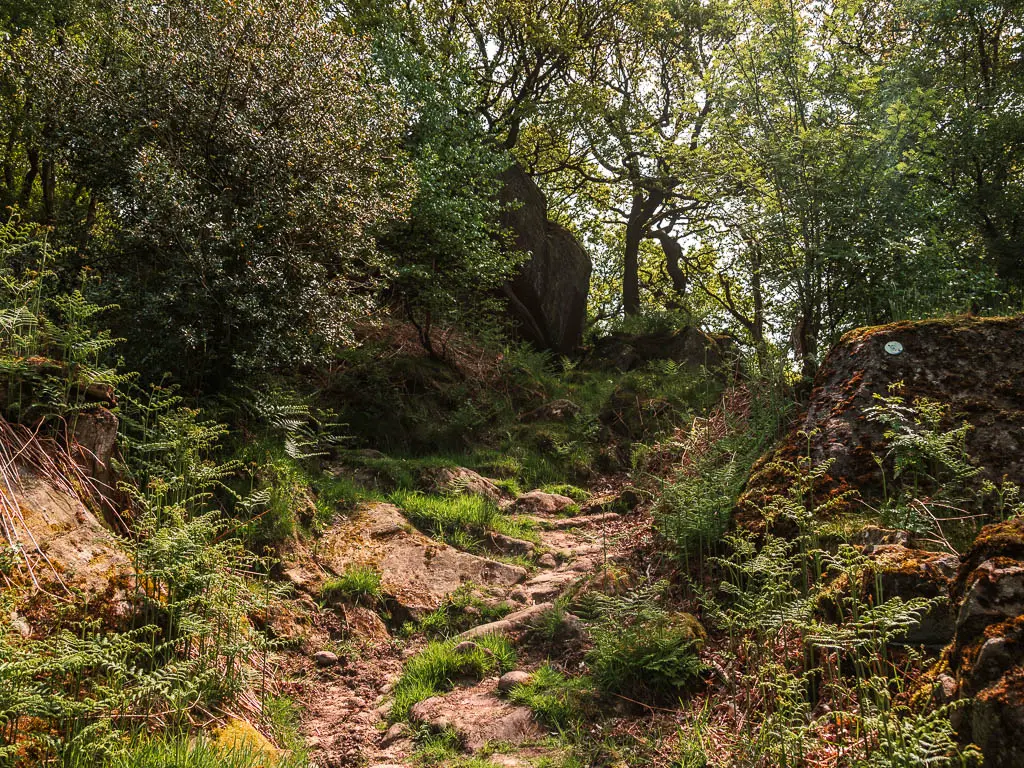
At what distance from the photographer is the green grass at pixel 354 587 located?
235 inches

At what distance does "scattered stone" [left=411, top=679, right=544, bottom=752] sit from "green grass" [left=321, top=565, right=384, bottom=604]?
5.15ft

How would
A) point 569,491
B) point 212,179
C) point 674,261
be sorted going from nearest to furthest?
1. point 212,179
2. point 569,491
3. point 674,261

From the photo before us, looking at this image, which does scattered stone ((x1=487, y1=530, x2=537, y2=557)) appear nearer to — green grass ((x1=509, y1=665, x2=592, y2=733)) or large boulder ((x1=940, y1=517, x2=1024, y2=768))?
green grass ((x1=509, y1=665, x2=592, y2=733))

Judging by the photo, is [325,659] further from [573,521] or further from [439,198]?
[439,198]

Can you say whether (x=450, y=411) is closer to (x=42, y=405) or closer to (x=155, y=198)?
(x=155, y=198)

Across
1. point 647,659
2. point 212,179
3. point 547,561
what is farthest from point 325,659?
point 212,179

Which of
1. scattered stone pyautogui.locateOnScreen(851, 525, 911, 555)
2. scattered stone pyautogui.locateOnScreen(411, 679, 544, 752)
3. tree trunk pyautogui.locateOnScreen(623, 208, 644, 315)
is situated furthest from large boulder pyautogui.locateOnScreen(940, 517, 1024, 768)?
tree trunk pyautogui.locateOnScreen(623, 208, 644, 315)

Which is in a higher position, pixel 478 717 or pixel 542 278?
pixel 542 278

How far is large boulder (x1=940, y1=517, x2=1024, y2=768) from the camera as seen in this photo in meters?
2.26

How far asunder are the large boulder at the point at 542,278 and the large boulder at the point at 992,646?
531 inches

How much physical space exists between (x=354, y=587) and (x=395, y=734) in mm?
1912

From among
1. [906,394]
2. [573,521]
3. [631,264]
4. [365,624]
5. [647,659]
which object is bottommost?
[365,624]

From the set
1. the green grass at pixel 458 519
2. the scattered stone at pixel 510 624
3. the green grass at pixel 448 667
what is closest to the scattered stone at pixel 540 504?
the green grass at pixel 458 519

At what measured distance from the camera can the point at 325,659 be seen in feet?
17.2
